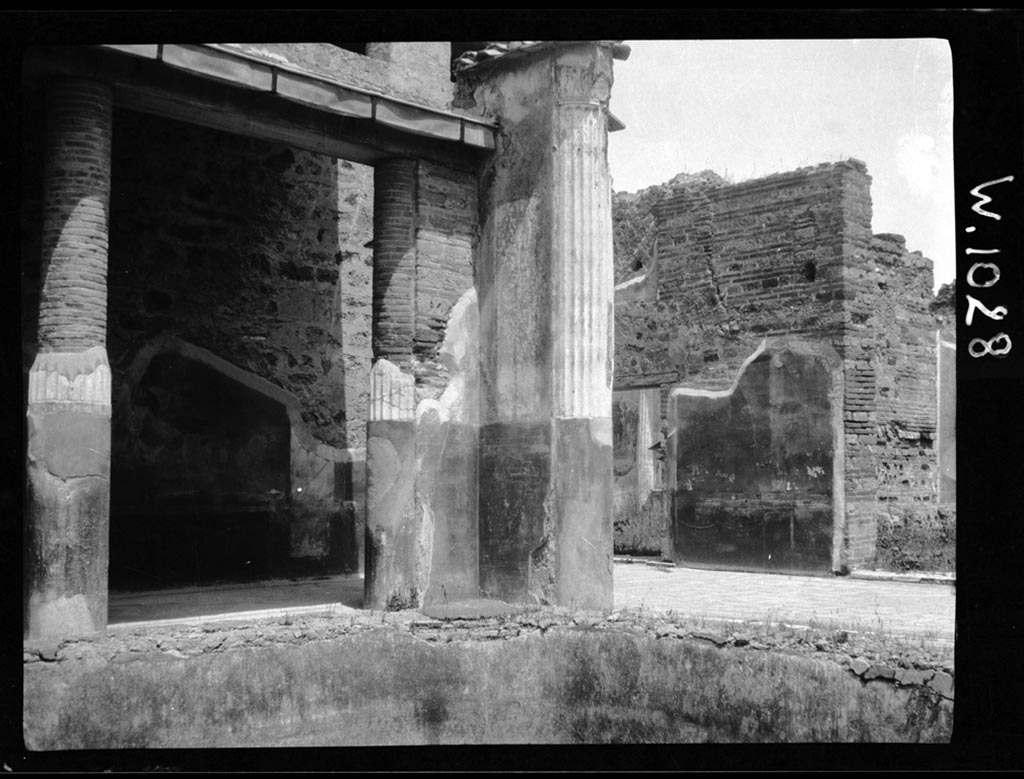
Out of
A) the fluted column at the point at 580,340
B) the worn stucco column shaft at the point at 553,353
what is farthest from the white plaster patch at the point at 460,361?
the fluted column at the point at 580,340

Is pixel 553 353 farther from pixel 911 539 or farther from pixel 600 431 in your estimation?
pixel 911 539

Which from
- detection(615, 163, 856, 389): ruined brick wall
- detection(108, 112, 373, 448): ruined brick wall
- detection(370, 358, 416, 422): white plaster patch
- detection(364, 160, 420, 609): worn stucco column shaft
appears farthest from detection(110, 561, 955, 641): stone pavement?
detection(615, 163, 856, 389): ruined brick wall

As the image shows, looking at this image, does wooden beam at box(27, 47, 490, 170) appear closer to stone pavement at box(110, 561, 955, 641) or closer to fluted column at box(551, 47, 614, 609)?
fluted column at box(551, 47, 614, 609)

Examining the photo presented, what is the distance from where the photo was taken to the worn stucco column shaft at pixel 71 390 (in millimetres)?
6656

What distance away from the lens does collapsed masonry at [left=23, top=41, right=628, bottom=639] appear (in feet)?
22.9

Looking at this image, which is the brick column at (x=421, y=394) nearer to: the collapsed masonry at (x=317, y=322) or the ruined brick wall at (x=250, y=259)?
the collapsed masonry at (x=317, y=322)

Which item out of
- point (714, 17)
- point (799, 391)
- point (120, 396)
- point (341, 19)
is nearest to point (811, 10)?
point (714, 17)

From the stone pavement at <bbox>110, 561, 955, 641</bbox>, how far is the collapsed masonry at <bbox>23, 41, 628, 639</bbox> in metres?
0.53

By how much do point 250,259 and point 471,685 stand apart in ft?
16.7

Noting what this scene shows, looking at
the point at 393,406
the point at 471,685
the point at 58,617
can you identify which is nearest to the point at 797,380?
the point at 393,406

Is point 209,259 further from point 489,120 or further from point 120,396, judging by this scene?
point 489,120

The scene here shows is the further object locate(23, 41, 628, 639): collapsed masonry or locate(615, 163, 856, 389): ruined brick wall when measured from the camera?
locate(615, 163, 856, 389): ruined brick wall

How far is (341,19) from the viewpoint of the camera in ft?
16.3

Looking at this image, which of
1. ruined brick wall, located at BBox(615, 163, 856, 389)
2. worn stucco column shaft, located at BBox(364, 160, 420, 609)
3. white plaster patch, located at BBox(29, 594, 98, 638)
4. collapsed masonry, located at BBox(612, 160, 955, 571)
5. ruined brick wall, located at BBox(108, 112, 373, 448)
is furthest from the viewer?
ruined brick wall, located at BBox(615, 163, 856, 389)
